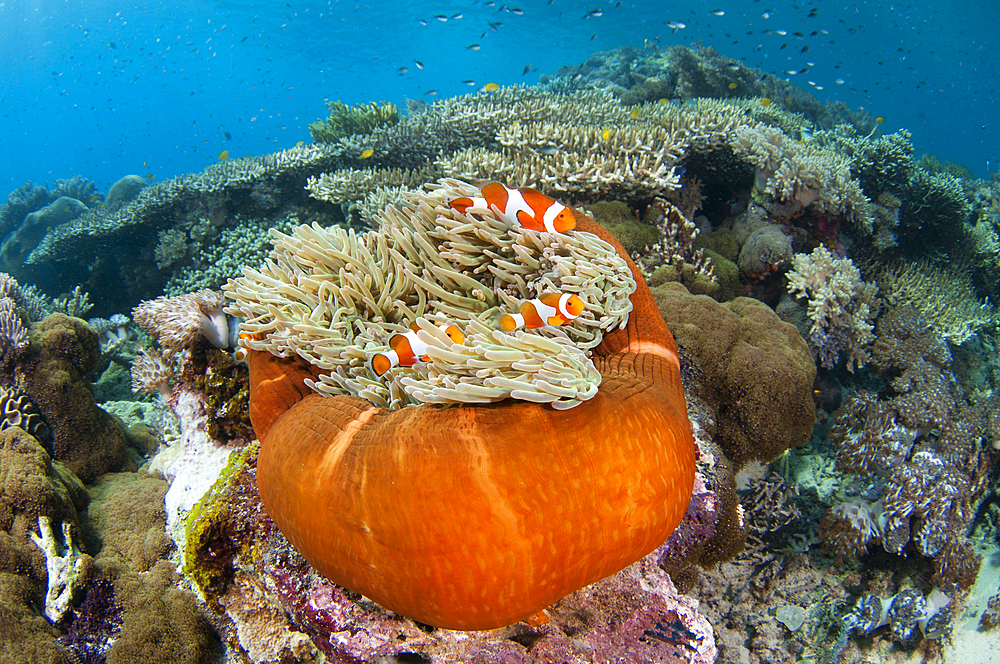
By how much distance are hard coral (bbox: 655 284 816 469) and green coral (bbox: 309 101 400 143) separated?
5881mm

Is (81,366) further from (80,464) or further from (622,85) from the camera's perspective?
(622,85)

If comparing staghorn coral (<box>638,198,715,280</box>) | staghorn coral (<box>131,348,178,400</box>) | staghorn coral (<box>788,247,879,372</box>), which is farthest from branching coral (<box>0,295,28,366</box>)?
staghorn coral (<box>788,247,879,372</box>)

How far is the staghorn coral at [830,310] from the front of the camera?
3561 millimetres

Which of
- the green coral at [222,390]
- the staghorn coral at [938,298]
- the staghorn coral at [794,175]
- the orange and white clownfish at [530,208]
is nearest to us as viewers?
the orange and white clownfish at [530,208]

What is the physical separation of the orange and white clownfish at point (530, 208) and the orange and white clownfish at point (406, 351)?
572 millimetres

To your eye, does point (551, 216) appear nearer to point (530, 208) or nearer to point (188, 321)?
point (530, 208)

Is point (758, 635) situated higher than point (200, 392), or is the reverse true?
point (200, 392)

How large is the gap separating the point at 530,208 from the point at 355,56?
54.9m

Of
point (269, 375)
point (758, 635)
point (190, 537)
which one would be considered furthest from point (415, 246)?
point (758, 635)

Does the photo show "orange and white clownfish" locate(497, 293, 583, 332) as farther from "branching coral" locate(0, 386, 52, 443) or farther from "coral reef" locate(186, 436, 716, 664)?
"branching coral" locate(0, 386, 52, 443)

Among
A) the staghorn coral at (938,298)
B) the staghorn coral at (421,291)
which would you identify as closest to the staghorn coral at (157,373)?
the staghorn coral at (421,291)

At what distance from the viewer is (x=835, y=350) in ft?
11.9

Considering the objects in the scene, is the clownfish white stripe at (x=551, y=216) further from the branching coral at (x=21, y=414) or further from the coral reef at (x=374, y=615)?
the branching coral at (x=21, y=414)

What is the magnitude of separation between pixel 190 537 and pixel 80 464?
177cm
